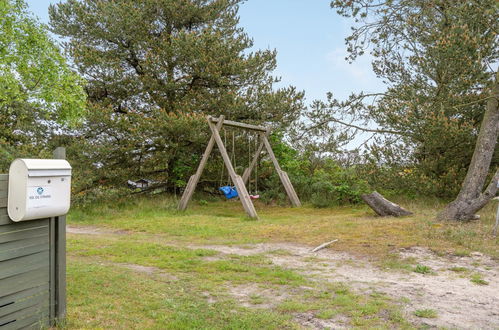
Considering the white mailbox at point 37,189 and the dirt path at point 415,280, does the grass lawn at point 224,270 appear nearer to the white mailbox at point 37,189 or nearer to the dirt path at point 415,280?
the dirt path at point 415,280

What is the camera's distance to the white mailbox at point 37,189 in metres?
2.73

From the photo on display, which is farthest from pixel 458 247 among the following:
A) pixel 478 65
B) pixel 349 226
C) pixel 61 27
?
pixel 61 27

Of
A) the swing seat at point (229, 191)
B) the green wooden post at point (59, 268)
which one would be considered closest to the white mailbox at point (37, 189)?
the green wooden post at point (59, 268)

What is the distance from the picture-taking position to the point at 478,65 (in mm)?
9352

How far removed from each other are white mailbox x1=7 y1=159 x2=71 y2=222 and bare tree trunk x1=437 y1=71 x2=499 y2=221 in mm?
7492

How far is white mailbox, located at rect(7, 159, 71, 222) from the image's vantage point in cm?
273

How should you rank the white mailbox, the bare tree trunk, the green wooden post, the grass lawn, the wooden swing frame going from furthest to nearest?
the wooden swing frame < the bare tree trunk < the grass lawn < the green wooden post < the white mailbox

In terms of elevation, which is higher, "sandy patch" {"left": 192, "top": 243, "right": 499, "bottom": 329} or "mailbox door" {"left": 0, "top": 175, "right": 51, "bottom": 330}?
"mailbox door" {"left": 0, "top": 175, "right": 51, "bottom": 330}

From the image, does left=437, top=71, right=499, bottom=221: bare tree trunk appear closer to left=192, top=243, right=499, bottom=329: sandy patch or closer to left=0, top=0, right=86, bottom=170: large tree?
left=192, top=243, right=499, bottom=329: sandy patch

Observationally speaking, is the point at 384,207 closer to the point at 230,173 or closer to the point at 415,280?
the point at 230,173

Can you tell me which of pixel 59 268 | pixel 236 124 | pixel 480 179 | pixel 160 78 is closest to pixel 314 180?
pixel 236 124

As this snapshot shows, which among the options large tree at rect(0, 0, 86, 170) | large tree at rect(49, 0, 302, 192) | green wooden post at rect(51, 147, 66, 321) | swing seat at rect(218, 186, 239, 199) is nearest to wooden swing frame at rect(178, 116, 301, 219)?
swing seat at rect(218, 186, 239, 199)

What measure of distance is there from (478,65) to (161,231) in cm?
823

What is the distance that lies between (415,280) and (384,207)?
4.89 metres
